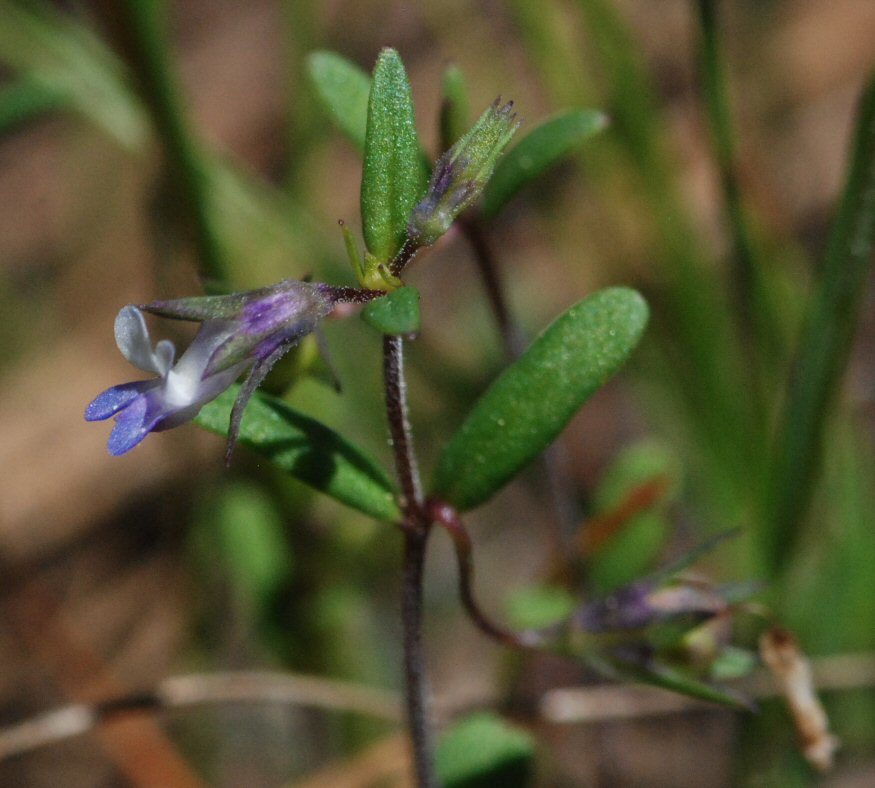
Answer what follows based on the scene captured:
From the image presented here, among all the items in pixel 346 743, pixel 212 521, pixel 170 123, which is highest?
pixel 170 123

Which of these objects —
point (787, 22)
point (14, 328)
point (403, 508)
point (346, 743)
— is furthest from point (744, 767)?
point (787, 22)

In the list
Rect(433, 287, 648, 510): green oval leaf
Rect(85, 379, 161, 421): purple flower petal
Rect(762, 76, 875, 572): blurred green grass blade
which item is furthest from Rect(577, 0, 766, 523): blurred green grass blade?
Rect(85, 379, 161, 421): purple flower petal

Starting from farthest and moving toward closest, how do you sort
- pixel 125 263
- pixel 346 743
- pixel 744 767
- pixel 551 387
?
pixel 125 263 < pixel 346 743 < pixel 744 767 < pixel 551 387

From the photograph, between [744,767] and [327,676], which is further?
[327,676]

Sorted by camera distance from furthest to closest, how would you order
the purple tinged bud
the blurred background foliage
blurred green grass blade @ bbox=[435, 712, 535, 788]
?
the blurred background foliage → blurred green grass blade @ bbox=[435, 712, 535, 788] → the purple tinged bud

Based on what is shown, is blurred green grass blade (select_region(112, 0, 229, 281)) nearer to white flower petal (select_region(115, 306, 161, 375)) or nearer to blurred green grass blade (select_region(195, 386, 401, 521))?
blurred green grass blade (select_region(195, 386, 401, 521))

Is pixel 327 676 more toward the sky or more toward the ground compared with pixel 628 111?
more toward the ground

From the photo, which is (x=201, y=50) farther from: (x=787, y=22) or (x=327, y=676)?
(x=327, y=676)
